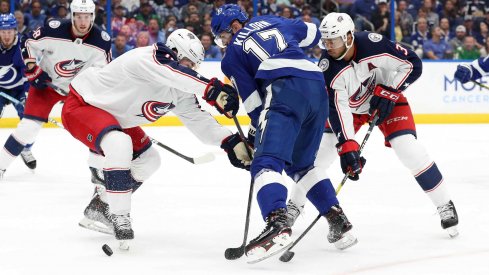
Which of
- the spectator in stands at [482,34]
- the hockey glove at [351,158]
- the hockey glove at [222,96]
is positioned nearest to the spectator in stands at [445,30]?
the spectator in stands at [482,34]

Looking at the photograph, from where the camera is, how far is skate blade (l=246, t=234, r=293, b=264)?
2.88 meters

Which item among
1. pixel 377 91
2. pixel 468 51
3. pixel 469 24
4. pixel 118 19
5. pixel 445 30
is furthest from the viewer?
pixel 469 24

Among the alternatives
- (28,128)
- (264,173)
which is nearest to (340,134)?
(264,173)

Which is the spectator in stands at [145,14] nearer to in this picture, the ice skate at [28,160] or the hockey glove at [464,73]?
the ice skate at [28,160]

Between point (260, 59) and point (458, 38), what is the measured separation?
7017mm

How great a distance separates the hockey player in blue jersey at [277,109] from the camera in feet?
9.66

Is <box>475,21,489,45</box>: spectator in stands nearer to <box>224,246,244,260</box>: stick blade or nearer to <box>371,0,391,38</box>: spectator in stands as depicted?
<box>371,0,391,38</box>: spectator in stands

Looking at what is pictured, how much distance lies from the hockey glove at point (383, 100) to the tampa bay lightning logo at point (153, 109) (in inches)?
34.9

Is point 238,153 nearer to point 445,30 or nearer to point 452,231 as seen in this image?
point 452,231

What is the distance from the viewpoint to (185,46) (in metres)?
3.32

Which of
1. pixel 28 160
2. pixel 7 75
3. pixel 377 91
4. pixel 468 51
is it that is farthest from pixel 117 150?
pixel 468 51

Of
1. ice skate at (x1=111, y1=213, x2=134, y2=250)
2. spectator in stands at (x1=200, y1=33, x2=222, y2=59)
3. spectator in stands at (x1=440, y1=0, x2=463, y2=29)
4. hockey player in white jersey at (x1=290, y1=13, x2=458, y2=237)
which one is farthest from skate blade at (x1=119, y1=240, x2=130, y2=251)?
spectator in stands at (x1=440, y1=0, x2=463, y2=29)

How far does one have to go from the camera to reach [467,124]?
898cm

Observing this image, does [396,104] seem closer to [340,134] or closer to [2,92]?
[340,134]
